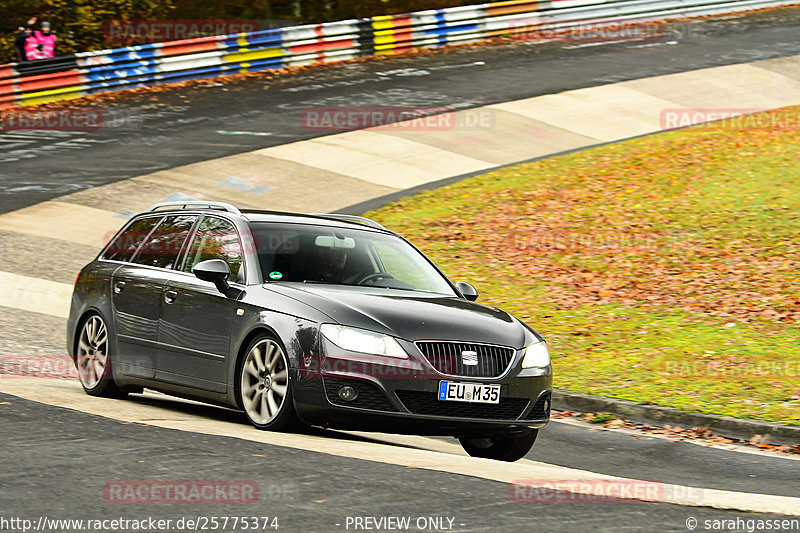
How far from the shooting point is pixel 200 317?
349 inches

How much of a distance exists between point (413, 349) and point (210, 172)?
14.0 m

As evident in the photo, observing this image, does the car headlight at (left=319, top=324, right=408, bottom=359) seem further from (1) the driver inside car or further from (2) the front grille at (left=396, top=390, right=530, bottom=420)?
(1) the driver inside car

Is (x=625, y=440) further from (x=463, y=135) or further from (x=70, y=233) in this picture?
(x=463, y=135)

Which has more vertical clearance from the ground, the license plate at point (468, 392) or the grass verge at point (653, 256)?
the license plate at point (468, 392)

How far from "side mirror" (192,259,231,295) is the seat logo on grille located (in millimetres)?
1803

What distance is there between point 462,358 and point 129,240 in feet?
11.7

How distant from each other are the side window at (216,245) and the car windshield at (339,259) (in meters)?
0.18

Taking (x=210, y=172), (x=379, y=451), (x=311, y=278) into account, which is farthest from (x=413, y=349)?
(x=210, y=172)

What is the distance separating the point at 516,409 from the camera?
8.27 m

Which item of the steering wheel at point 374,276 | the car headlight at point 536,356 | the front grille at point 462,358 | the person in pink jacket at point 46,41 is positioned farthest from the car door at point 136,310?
the person in pink jacket at point 46,41

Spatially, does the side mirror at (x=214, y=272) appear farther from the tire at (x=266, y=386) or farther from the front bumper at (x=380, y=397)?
the front bumper at (x=380, y=397)

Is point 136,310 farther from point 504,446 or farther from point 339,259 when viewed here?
point 504,446

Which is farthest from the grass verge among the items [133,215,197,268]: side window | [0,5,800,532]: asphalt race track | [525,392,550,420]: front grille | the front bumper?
[133,215,197,268]: side window

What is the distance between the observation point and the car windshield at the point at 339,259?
8.80m
